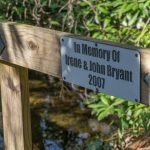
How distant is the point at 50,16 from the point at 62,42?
342 cm

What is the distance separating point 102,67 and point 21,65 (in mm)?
564

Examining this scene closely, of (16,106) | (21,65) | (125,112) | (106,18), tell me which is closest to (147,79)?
(21,65)

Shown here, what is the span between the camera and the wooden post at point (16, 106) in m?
2.47

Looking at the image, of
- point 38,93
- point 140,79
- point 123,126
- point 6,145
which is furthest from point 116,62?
point 38,93

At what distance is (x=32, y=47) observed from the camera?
223 centimetres

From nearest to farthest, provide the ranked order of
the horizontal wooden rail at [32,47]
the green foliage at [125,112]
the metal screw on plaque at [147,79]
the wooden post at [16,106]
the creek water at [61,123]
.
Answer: the metal screw on plaque at [147,79], the horizontal wooden rail at [32,47], the wooden post at [16,106], the green foliage at [125,112], the creek water at [61,123]

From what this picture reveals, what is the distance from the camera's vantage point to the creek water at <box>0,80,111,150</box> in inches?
223

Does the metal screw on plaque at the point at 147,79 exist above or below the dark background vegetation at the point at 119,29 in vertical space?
above

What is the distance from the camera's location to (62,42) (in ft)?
6.77

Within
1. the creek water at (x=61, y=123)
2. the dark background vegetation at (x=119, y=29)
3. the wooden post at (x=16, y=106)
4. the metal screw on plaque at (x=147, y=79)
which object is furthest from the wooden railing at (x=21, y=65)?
the creek water at (x=61, y=123)

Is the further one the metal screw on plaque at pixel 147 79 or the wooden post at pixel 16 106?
the wooden post at pixel 16 106

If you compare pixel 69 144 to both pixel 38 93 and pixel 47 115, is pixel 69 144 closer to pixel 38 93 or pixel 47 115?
pixel 47 115

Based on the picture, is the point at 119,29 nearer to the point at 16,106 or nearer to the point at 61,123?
the point at 16,106

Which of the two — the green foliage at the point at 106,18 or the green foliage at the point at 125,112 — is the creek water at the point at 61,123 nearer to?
the green foliage at the point at 106,18
